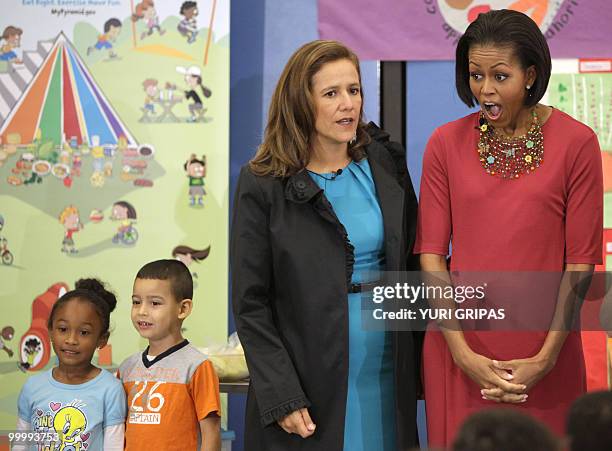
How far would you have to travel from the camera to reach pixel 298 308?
2299 millimetres

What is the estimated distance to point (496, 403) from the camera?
2227 mm

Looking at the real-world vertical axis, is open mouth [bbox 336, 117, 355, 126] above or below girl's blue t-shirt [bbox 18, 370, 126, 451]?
above

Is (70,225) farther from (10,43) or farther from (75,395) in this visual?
(75,395)

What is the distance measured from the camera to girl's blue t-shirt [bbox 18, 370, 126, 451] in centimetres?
271

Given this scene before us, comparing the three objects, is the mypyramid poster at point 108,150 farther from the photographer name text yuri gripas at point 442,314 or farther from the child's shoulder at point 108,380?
the photographer name text yuri gripas at point 442,314

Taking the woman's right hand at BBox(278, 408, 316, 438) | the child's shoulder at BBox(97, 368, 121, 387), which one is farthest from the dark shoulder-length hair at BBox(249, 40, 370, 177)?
the child's shoulder at BBox(97, 368, 121, 387)

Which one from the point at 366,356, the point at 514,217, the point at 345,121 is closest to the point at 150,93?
the point at 345,121

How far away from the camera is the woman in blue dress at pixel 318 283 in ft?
7.43

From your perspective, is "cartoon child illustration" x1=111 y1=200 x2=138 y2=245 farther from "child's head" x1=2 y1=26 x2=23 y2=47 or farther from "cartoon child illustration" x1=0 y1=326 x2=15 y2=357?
"child's head" x1=2 y1=26 x2=23 y2=47

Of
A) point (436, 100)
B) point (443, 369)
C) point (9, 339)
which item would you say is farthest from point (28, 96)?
point (443, 369)

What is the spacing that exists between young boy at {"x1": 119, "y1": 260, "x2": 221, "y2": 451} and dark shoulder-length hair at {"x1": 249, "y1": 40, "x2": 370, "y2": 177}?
0.67 metres

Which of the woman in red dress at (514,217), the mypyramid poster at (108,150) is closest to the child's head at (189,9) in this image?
the mypyramid poster at (108,150)

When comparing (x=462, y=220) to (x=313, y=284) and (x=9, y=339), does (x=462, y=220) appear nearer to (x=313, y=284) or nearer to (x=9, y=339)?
(x=313, y=284)

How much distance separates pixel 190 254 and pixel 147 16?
3.58ft
